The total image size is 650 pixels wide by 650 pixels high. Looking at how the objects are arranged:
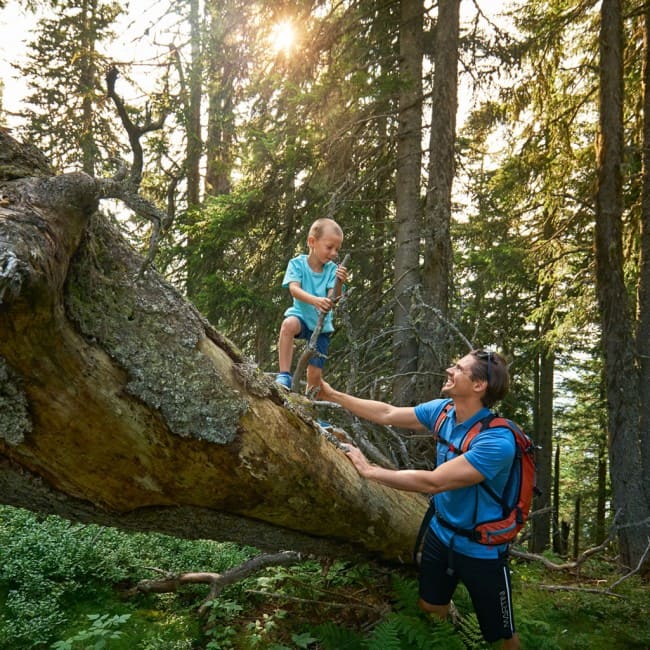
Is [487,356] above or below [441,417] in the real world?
above

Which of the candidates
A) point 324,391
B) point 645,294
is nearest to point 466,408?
point 324,391

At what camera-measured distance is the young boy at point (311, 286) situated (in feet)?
13.4

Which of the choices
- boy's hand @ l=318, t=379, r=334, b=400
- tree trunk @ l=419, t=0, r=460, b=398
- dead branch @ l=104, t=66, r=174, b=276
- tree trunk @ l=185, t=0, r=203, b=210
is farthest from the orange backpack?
tree trunk @ l=185, t=0, r=203, b=210

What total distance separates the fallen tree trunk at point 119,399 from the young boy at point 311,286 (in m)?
1.32

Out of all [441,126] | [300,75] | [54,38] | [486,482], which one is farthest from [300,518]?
[54,38]

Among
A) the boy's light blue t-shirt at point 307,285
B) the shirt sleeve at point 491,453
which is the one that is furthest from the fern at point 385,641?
the boy's light blue t-shirt at point 307,285

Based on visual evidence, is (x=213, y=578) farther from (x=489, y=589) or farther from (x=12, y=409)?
(x=12, y=409)

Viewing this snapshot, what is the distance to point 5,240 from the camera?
1.33 metres

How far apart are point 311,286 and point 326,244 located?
389mm

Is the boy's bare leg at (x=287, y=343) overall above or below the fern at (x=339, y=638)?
above

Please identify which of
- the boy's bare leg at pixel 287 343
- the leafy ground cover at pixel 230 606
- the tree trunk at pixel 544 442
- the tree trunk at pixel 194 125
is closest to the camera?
the leafy ground cover at pixel 230 606

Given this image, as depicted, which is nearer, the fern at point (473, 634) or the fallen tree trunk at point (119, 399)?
the fallen tree trunk at point (119, 399)

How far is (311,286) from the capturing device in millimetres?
4293

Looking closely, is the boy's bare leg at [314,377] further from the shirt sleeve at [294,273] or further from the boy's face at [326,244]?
the boy's face at [326,244]
